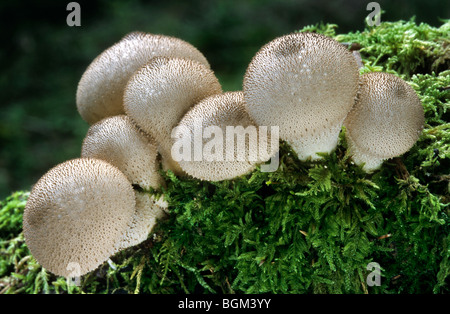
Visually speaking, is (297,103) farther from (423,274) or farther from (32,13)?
(32,13)

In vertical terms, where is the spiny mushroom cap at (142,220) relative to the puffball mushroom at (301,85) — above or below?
below

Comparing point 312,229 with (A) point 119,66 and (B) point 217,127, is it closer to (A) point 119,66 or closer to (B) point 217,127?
(B) point 217,127

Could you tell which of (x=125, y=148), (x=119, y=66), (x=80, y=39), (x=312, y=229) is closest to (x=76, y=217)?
(x=125, y=148)

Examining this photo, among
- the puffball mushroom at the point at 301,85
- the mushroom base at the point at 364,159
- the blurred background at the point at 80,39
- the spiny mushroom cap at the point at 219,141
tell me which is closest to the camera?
the puffball mushroom at the point at 301,85

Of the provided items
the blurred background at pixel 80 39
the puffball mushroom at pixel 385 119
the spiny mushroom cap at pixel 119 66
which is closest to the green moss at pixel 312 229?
the puffball mushroom at pixel 385 119

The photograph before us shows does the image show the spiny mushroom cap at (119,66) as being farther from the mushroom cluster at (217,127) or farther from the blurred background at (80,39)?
the blurred background at (80,39)

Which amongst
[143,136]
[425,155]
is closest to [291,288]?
[425,155]
